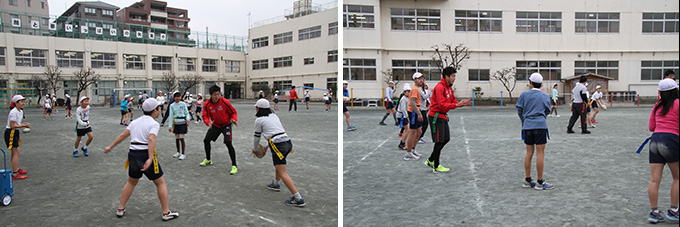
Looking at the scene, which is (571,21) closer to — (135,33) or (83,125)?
(83,125)

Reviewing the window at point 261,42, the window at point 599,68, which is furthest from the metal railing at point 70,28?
the window at point 599,68

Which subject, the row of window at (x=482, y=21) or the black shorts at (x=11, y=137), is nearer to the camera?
the black shorts at (x=11, y=137)

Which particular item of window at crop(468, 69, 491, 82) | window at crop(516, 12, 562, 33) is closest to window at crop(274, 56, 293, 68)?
window at crop(468, 69, 491, 82)

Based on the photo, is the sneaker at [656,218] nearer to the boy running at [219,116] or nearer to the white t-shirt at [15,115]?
the boy running at [219,116]

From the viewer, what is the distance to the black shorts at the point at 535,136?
3836 mm

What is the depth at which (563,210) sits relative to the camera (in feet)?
10.3

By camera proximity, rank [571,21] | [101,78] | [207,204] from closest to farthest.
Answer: [207,204] < [101,78] < [571,21]

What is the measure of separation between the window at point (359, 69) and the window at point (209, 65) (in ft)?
60.9

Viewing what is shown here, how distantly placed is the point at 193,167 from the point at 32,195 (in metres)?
2.01

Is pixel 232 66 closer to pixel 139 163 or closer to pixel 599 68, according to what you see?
pixel 599 68

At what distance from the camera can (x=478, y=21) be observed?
20.8m

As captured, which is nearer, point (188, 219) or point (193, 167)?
point (188, 219)

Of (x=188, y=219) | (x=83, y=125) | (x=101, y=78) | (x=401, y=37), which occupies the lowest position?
(x=188, y=219)

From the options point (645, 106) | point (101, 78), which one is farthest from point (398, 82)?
point (101, 78)
